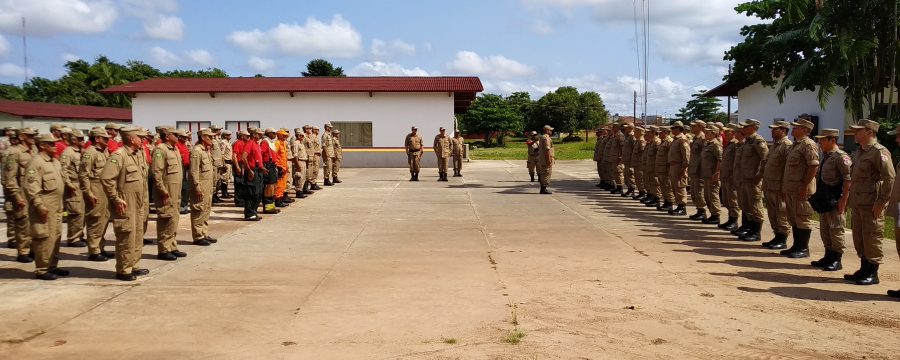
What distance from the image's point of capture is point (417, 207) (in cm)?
1496

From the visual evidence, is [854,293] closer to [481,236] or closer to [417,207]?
[481,236]

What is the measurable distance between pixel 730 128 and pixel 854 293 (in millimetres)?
5166

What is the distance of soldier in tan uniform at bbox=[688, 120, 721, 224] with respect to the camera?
12.6m

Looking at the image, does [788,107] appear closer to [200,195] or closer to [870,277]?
[870,277]

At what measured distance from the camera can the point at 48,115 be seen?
3722cm

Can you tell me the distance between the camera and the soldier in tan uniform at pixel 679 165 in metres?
13.4

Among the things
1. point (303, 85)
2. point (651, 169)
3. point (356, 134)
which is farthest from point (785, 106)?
point (303, 85)

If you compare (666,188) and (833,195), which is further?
(666,188)

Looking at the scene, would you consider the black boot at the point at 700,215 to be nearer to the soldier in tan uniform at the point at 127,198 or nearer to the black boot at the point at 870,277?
the black boot at the point at 870,277

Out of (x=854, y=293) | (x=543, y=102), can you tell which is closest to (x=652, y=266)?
(x=854, y=293)

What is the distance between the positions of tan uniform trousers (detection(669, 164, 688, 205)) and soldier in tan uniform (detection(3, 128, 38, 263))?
10.7 metres

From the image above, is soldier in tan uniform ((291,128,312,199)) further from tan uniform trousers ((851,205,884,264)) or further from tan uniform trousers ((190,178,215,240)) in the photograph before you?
tan uniform trousers ((851,205,884,264))

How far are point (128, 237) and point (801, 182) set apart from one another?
8230 mm

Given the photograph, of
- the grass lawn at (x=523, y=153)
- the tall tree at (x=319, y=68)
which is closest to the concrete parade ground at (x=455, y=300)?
the grass lawn at (x=523, y=153)
